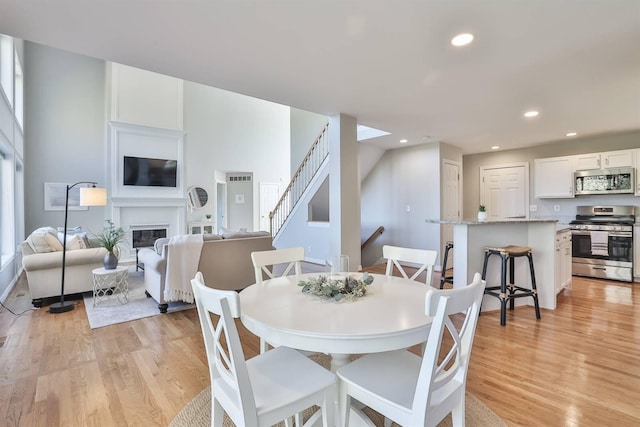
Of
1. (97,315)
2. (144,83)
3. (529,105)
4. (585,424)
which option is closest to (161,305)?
(97,315)

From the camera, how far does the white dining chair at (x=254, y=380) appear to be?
1.10 m

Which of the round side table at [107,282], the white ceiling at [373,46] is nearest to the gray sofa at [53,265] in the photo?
the round side table at [107,282]

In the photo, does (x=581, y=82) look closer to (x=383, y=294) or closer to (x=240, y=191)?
(x=383, y=294)

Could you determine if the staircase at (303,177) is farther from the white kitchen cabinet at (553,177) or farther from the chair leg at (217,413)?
the chair leg at (217,413)

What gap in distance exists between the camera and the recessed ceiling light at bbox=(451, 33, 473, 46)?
2.20 metres

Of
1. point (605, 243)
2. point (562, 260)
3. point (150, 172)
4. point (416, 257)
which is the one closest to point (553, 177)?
point (605, 243)

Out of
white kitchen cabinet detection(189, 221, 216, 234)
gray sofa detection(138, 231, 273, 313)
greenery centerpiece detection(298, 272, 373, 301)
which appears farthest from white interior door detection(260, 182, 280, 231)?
greenery centerpiece detection(298, 272, 373, 301)

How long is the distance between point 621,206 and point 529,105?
10.2 ft

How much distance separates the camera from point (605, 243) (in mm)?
4895

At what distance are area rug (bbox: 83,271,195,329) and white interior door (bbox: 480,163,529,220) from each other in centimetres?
619

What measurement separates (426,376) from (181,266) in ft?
10.1

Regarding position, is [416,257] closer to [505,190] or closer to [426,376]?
[426,376]

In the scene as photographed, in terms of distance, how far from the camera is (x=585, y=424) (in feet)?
5.54

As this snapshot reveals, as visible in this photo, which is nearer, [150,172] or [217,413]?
[217,413]
